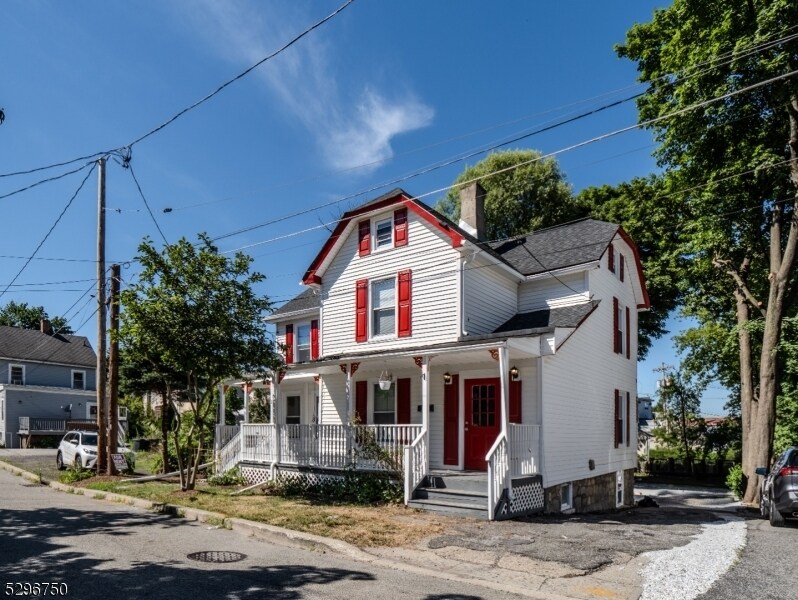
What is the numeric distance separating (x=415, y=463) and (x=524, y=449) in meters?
2.36

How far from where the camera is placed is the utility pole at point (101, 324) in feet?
60.7

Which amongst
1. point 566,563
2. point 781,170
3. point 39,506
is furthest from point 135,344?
point 781,170

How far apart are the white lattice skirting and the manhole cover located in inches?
208

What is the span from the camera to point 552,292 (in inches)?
670

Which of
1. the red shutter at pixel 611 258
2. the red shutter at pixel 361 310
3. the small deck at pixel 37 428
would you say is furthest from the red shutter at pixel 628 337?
the small deck at pixel 37 428

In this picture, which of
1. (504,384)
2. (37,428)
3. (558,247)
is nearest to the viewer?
(504,384)

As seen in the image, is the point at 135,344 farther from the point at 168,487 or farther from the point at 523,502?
the point at 523,502

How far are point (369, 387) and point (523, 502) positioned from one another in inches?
247

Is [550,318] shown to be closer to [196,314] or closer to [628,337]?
[628,337]

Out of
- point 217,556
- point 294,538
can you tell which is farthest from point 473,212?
point 217,556

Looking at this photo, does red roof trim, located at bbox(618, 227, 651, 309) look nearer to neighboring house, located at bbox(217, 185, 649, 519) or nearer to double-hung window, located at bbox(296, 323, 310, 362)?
neighboring house, located at bbox(217, 185, 649, 519)

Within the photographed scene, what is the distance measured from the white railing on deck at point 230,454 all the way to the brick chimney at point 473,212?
954 cm

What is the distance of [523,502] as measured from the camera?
12.6 metres

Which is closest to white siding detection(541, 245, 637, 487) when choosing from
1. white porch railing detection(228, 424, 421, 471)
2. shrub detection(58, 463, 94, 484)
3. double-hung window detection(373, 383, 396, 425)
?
white porch railing detection(228, 424, 421, 471)
